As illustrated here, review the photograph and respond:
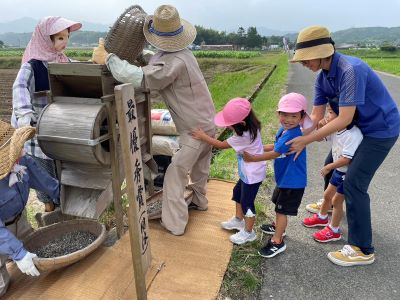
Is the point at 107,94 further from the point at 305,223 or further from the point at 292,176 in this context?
the point at 305,223

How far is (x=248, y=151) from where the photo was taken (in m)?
3.05

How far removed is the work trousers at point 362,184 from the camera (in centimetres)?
284

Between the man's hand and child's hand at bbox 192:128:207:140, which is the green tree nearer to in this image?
child's hand at bbox 192:128:207:140

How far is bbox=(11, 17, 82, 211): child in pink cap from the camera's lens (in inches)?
123

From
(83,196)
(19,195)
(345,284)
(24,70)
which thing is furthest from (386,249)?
(24,70)

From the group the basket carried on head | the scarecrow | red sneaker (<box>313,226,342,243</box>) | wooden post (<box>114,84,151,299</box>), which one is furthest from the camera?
red sneaker (<box>313,226,342,243</box>)

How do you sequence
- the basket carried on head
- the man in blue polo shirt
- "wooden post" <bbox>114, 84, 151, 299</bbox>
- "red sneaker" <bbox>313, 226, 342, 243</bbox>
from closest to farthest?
"wooden post" <bbox>114, 84, 151, 299</bbox> < the man in blue polo shirt < the basket carried on head < "red sneaker" <bbox>313, 226, 342, 243</bbox>

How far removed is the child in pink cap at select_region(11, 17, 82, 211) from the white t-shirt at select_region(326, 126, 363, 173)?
264 cm

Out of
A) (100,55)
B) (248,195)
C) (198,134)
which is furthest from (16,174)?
(248,195)

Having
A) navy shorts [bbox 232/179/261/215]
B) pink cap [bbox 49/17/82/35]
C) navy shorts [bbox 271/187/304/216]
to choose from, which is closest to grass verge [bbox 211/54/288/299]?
navy shorts [bbox 232/179/261/215]

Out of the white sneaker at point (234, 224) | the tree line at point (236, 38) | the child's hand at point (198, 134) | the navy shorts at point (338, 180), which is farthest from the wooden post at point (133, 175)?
the tree line at point (236, 38)

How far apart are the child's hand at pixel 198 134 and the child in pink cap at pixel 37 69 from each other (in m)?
1.46

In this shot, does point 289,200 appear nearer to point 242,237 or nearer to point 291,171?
point 291,171

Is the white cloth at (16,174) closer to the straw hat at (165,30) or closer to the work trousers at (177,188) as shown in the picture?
the work trousers at (177,188)
